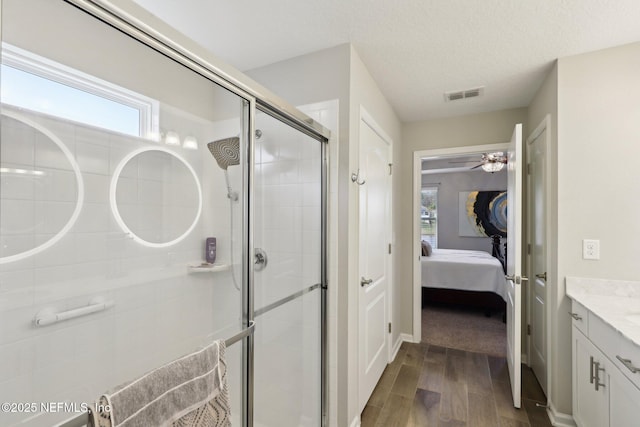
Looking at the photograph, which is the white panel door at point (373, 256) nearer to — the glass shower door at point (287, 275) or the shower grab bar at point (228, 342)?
the glass shower door at point (287, 275)

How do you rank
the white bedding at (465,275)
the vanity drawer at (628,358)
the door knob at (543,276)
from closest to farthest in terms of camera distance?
the vanity drawer at (628,358)
the door knob at (543,276)
the white bedding at (465,275)

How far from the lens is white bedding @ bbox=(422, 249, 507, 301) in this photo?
419 cm

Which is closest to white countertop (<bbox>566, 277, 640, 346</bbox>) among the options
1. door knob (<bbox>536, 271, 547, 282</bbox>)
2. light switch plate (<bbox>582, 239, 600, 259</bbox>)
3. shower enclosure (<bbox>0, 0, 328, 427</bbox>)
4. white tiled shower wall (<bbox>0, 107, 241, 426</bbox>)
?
light switch plate (<bbox>582, 239, 600, 259</bbox>)

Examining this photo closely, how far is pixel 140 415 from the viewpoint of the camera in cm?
78

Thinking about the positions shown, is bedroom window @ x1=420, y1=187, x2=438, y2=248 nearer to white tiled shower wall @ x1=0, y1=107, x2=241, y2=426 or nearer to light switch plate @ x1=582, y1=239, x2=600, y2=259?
light switch plate @ x1=582, y1=239, x2=600, y2=259

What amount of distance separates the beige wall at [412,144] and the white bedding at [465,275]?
4.47 feet

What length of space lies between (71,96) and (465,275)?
4664mm

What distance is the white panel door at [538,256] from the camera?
2338mm

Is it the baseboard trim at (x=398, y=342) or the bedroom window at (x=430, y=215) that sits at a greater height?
the bedroom window at (x=430, y=215)

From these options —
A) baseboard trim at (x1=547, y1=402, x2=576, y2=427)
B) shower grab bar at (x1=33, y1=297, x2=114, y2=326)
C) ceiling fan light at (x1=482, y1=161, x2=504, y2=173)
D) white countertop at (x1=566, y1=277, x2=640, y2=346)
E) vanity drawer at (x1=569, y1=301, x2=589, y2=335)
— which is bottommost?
baseboard trim at (x1=547, y1=402, x2=576, y2=427)

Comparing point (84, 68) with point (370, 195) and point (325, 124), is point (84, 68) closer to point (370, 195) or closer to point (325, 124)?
point (325, 124)

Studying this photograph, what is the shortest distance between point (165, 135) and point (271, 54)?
4.07 feet

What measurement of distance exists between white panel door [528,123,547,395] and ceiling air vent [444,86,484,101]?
61cm

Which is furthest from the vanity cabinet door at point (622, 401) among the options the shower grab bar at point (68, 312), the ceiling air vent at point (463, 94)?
the ceiling air vent at point (463, 94)
